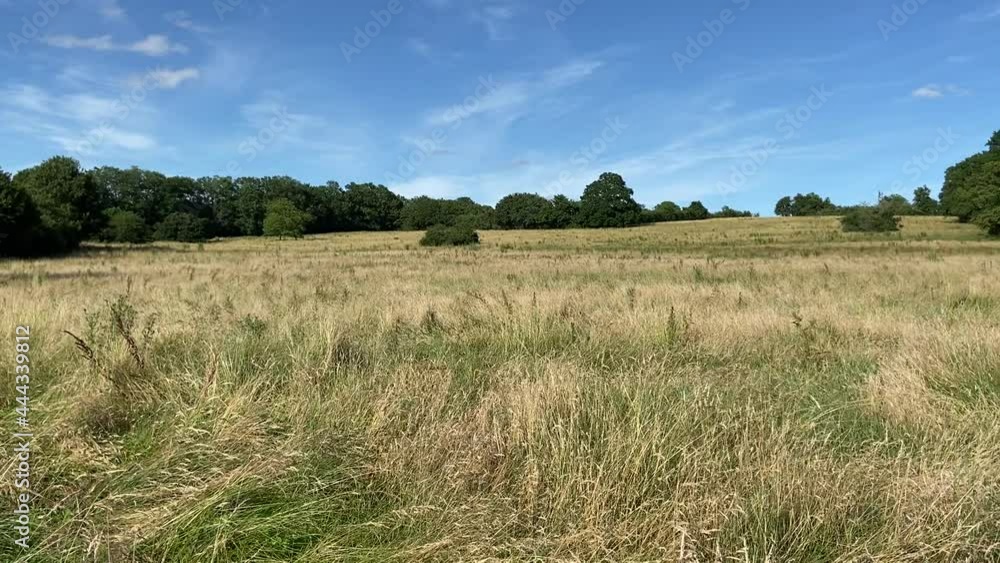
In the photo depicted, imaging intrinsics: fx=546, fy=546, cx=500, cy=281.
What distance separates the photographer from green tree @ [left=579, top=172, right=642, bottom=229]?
356 ft

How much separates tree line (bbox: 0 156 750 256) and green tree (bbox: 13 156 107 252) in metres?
1.56

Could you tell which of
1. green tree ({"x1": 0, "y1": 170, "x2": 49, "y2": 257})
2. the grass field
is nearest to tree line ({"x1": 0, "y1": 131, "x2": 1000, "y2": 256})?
green tree ({"x1": 0, "y1": 170, "x2": 49, "y2": 257})

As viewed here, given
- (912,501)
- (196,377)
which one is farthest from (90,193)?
(912,501)

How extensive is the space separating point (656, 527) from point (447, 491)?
3.16 ft

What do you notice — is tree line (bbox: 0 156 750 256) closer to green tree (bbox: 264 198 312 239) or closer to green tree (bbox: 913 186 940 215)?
green tree (bbox: 264 198 312 239)

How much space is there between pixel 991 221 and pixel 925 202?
236 ft

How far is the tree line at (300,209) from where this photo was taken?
299ft

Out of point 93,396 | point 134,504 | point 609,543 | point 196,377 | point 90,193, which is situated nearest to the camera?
point 609,543

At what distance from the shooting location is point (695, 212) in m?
128

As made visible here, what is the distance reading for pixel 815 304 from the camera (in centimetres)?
951

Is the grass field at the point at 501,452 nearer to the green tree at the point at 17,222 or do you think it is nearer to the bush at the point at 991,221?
the green tree at the point at 17,222

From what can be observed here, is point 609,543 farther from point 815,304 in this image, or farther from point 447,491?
point 815,304

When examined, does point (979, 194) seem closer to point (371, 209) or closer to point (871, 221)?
point (871, 221)

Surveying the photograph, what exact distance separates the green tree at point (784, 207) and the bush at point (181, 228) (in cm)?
14284
